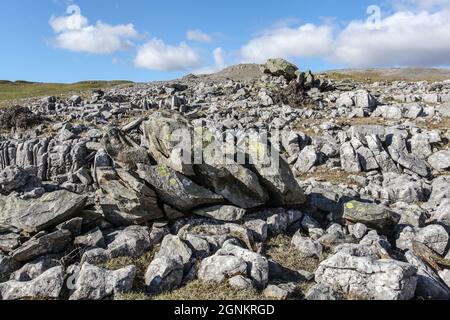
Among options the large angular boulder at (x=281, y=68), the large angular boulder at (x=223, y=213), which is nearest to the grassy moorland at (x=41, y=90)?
the large angular boulder at (x=281, y=68)

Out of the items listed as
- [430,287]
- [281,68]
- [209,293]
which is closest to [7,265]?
[209,293]

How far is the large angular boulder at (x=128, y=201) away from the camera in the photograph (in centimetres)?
1595

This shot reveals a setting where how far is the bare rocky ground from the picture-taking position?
12.3m

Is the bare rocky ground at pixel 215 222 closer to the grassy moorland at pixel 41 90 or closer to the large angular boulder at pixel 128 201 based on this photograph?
the large angular boulder at pixel 128 201

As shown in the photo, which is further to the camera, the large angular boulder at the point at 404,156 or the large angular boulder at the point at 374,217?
the large angular boulder at the point at 404,156

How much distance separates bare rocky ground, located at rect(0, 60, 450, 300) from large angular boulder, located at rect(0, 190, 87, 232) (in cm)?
A: 5

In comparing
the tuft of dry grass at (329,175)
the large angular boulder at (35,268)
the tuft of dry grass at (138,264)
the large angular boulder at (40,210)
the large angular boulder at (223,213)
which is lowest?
the tuft of dry grass at (138,264)

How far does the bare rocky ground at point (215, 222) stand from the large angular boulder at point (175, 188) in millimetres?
56

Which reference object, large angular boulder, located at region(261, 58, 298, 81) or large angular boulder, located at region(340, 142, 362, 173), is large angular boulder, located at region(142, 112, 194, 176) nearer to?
large angular boulder, located at region(340, 142, 362, 173)

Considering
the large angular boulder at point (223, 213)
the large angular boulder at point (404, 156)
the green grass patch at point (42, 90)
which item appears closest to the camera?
the large angular boulder at point (223, 213)

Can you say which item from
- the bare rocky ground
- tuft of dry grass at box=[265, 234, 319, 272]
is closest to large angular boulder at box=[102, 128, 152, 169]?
the bare rocky ground

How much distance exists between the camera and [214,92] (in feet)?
179

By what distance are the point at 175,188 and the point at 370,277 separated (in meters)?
8.07
